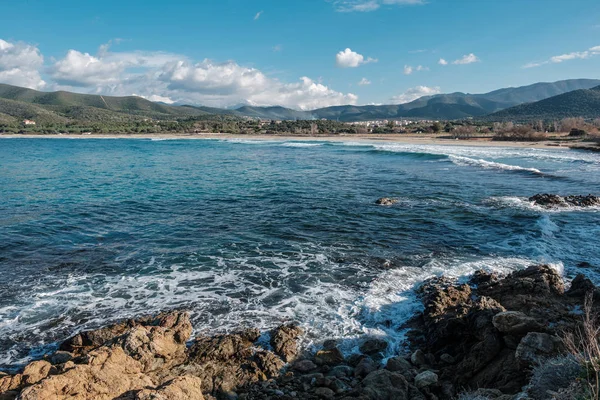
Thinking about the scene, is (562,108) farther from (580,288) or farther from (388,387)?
(388,387)

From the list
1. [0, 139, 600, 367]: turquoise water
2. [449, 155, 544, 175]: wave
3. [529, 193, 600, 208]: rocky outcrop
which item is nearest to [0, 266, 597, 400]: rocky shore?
[0, 139, 600, 367]: turquoise water

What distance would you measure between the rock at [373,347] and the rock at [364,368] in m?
0.50

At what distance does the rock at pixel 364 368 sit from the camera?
20.3 ft

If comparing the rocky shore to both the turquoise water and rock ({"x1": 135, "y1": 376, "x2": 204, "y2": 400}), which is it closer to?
rock ({"x1": 135, "y1": 376, "x2": 204, "y2": 400})

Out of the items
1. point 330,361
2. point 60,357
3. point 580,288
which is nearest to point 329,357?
point 330,361

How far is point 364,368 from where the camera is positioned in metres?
6.27

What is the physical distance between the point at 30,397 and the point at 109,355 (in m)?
1.20

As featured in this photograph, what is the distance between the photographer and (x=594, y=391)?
3432 millimetres

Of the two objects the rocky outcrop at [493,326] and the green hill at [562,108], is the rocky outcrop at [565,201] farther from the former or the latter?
the green hill at [562,108]

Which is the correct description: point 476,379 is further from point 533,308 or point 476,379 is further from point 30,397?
point 30,397

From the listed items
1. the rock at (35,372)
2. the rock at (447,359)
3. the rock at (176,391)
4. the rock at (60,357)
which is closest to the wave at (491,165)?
the rock at (447,359)

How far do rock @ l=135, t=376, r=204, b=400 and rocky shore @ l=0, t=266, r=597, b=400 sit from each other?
15mm

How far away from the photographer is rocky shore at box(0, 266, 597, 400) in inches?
191

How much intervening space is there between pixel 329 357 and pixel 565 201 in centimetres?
1803
